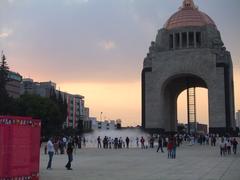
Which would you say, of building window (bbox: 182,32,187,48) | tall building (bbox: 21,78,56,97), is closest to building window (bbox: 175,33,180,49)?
building window (bbox: 182,32,187,48)

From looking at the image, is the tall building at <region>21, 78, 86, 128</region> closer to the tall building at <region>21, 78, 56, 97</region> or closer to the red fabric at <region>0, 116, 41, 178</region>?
the tall building at <region>21, 78, 56, 97</region>

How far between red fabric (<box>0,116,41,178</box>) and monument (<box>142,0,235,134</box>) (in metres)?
54.2

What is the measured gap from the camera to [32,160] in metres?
12.4

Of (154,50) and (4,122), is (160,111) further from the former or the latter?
(4,122)

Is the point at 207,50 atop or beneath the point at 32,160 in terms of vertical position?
atop

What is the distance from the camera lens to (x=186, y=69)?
2645 inches

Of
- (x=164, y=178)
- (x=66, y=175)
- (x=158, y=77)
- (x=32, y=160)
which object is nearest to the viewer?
(x=32, y=160)

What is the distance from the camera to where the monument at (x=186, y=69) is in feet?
215

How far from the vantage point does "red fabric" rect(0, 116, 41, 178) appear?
11.3 m

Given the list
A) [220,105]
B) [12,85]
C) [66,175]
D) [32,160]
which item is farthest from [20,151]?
[12,85]

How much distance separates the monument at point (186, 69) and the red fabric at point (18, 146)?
178 feet

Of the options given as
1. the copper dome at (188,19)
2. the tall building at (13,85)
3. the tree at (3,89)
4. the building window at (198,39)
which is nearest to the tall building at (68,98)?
the tall building at (13,85)

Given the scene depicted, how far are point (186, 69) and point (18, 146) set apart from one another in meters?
57.3

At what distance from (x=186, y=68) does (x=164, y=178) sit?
173ft
